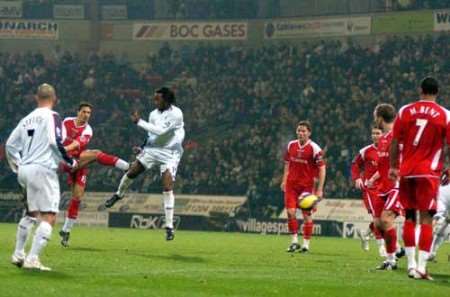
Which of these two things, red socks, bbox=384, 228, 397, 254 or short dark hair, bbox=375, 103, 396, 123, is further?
red socks, bbox=384, 228, 397, 254

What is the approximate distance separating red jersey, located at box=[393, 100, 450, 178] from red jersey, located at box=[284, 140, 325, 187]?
8821 mm

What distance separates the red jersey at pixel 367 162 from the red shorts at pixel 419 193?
428cm

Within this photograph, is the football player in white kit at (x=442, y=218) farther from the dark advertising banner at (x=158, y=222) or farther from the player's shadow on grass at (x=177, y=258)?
the dark advertising banner at (x=158, y=222)

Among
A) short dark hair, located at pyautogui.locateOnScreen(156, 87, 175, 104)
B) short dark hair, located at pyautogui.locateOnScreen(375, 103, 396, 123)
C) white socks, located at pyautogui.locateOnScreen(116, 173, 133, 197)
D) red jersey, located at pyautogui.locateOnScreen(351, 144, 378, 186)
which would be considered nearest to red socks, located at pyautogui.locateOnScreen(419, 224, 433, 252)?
short dark hair, located at pyautogui.locateOnScreen(375, 103, 396, 123)

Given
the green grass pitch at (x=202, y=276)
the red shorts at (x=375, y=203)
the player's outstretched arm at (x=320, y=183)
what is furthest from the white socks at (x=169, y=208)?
the red shorts at (x=375, y=203)

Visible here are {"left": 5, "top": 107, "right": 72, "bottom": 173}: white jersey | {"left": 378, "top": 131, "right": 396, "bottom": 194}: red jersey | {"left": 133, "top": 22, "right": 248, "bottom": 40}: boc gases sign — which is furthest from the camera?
{"left": 133, "top": 22, "right": 248, "bottom": 40}: boc gases sign

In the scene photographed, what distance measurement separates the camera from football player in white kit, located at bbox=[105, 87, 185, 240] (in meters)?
20.1

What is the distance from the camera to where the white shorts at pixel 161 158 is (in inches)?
819

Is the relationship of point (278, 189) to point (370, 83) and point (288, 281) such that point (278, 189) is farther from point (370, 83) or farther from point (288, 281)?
point (288, 281)

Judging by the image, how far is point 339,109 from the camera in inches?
1746

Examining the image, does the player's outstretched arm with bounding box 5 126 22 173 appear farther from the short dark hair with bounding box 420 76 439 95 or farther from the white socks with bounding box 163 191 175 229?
the white socks with bounding box 163 191 175 229

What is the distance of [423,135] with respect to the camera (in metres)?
13.8

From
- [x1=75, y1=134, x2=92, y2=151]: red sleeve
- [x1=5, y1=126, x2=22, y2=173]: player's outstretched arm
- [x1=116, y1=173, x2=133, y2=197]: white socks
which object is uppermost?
[x1=75, y1=134, x2=92, y2=151]: red sleeve

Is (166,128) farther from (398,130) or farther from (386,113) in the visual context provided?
(398,130)
